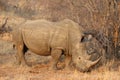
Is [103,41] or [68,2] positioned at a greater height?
[68,2]

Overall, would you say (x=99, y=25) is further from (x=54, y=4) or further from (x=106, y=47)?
(x=54, y=4)

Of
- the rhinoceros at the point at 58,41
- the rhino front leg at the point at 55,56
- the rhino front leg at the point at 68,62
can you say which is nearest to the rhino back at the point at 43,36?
the rhinoceros at the point at 58,41

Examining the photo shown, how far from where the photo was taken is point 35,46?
11.5 metres

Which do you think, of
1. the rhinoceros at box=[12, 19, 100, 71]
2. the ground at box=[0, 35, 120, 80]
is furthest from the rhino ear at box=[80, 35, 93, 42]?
the ground at box=[0, 35, 120, 80]

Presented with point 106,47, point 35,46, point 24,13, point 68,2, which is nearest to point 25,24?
point 35,46

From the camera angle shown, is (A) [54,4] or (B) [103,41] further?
(A) [54,4]

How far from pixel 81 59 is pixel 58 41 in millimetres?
855

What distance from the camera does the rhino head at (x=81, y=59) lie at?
10555 mm

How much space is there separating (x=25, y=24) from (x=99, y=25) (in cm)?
231

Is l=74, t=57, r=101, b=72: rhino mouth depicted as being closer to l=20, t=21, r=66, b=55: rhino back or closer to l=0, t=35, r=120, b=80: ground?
l=0, t=35, r=120, b=80: ground

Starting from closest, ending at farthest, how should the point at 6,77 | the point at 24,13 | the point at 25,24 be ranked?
1. the point at 6,77
2. the point at 25,24
3. the point at 24,13

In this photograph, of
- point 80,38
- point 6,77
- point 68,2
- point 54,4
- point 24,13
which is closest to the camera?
point 6,77

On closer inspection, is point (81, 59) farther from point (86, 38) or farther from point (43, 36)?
point (43, 36)

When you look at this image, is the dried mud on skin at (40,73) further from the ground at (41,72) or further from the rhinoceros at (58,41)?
the rhinoceros at (58,41)
